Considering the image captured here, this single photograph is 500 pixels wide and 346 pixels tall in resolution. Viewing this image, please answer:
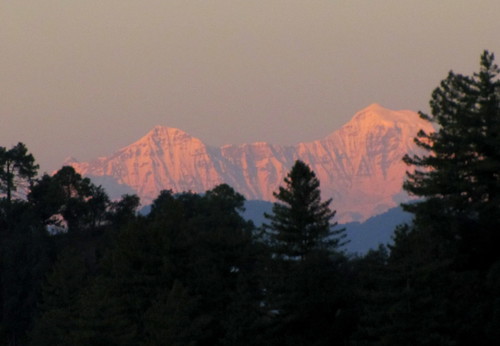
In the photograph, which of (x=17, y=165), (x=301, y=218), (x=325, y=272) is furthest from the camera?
(x=17, y=165)

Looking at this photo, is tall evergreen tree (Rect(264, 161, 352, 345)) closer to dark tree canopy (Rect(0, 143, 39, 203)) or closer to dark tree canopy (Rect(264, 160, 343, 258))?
dark tree canopy (Rect(264, 160, 343, 258))

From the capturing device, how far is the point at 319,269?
8819 cm

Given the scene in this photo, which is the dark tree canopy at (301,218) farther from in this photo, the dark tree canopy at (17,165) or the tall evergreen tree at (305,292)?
the dark tree canopy at (17,165)

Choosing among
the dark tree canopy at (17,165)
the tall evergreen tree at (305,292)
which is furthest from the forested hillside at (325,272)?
the dark tree canopy at (17,165)

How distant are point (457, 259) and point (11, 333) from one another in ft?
259

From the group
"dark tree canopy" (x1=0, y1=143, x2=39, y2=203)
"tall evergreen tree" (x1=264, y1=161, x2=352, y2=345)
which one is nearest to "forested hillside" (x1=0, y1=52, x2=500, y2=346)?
"tall evergreen tree" (x1=264, y1=161, x2=352, y2=345)

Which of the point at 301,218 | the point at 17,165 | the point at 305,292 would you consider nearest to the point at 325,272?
the point at 305,292

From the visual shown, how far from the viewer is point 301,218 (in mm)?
95688

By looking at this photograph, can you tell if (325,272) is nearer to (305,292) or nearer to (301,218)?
(305,292)

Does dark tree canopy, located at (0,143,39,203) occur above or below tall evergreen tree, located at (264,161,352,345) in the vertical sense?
above

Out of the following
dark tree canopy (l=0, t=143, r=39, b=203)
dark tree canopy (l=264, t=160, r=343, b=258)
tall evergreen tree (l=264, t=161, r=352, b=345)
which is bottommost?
tall evergreen tree (l=264, t=161, r=352, b=345)

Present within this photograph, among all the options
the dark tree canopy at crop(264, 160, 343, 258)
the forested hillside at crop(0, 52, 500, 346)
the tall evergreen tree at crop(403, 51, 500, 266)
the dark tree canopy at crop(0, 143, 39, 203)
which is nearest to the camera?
the forested hillside at crop(0, 52, 500, 346)

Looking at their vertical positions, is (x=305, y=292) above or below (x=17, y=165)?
below

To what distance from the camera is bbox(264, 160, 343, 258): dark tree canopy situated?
314 ft
